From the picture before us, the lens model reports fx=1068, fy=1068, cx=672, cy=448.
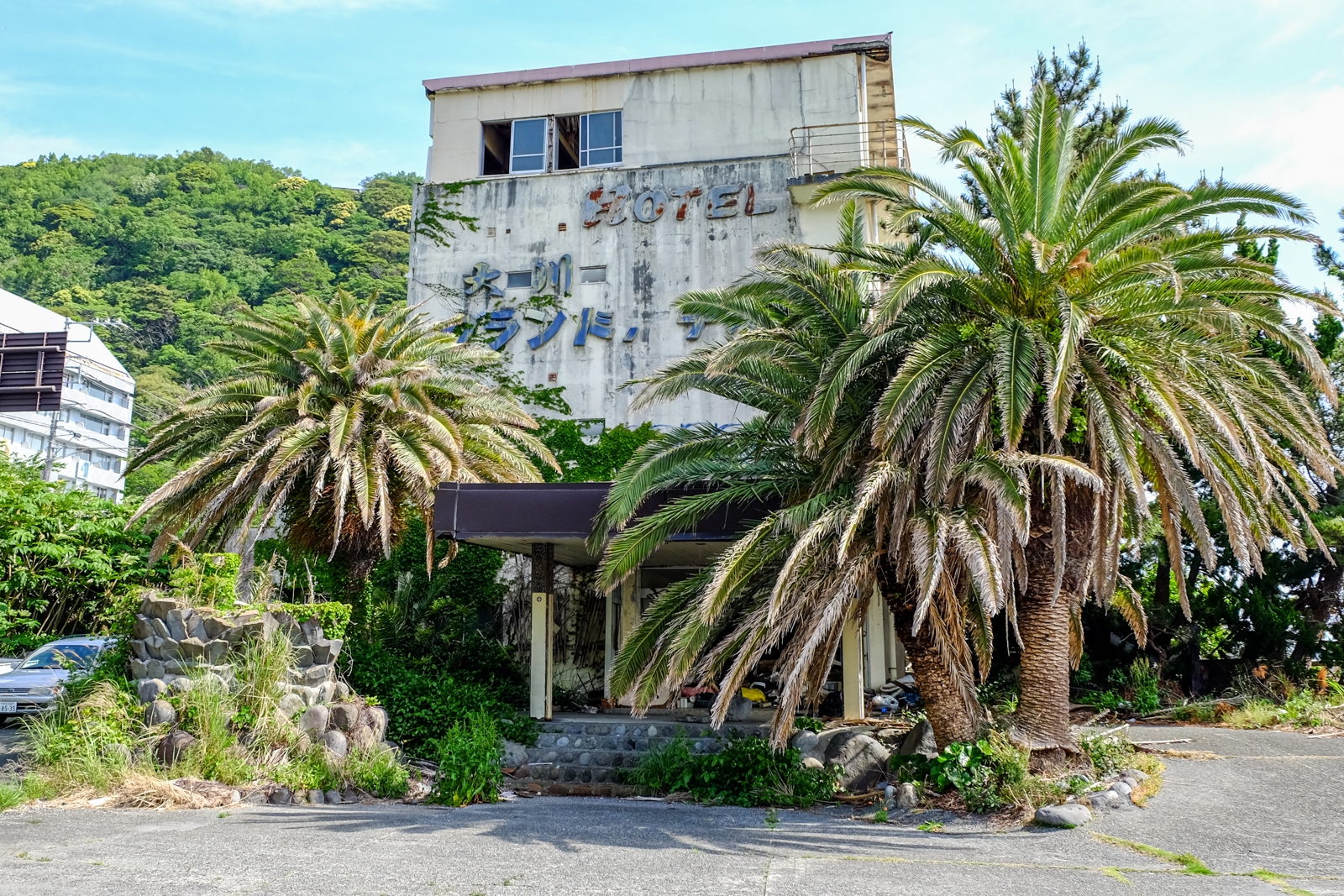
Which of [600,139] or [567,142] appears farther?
[567,142]

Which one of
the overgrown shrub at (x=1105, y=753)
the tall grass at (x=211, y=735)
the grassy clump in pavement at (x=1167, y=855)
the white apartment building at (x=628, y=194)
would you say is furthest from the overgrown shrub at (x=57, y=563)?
the grassy clump in pavement at (x=1167, y=855)

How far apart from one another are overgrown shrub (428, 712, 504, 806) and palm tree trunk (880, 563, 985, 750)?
195 inches

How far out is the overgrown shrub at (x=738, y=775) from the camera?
39.9ft

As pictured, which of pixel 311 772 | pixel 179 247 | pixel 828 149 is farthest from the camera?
pixel 179 247

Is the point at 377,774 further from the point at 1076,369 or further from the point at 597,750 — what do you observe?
the point at 1076,369

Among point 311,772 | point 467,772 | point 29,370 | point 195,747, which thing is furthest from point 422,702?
point 29,370

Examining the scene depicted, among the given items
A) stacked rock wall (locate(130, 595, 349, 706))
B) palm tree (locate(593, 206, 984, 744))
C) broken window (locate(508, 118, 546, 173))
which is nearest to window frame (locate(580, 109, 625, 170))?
broken window (locate(508, 118, 546, 173))

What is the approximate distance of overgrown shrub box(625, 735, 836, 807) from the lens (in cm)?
1217

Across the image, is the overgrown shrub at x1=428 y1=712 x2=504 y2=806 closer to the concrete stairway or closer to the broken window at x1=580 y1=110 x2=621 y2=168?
the concrete stairway

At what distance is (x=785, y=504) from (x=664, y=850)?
4.89 m

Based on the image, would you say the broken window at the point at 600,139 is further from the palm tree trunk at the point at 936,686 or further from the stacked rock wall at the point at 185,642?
the palm tree trunk at the point at 936,686

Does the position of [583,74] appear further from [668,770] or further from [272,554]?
[668,770]

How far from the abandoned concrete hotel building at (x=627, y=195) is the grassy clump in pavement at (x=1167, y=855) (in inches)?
545

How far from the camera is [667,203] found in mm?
24641
